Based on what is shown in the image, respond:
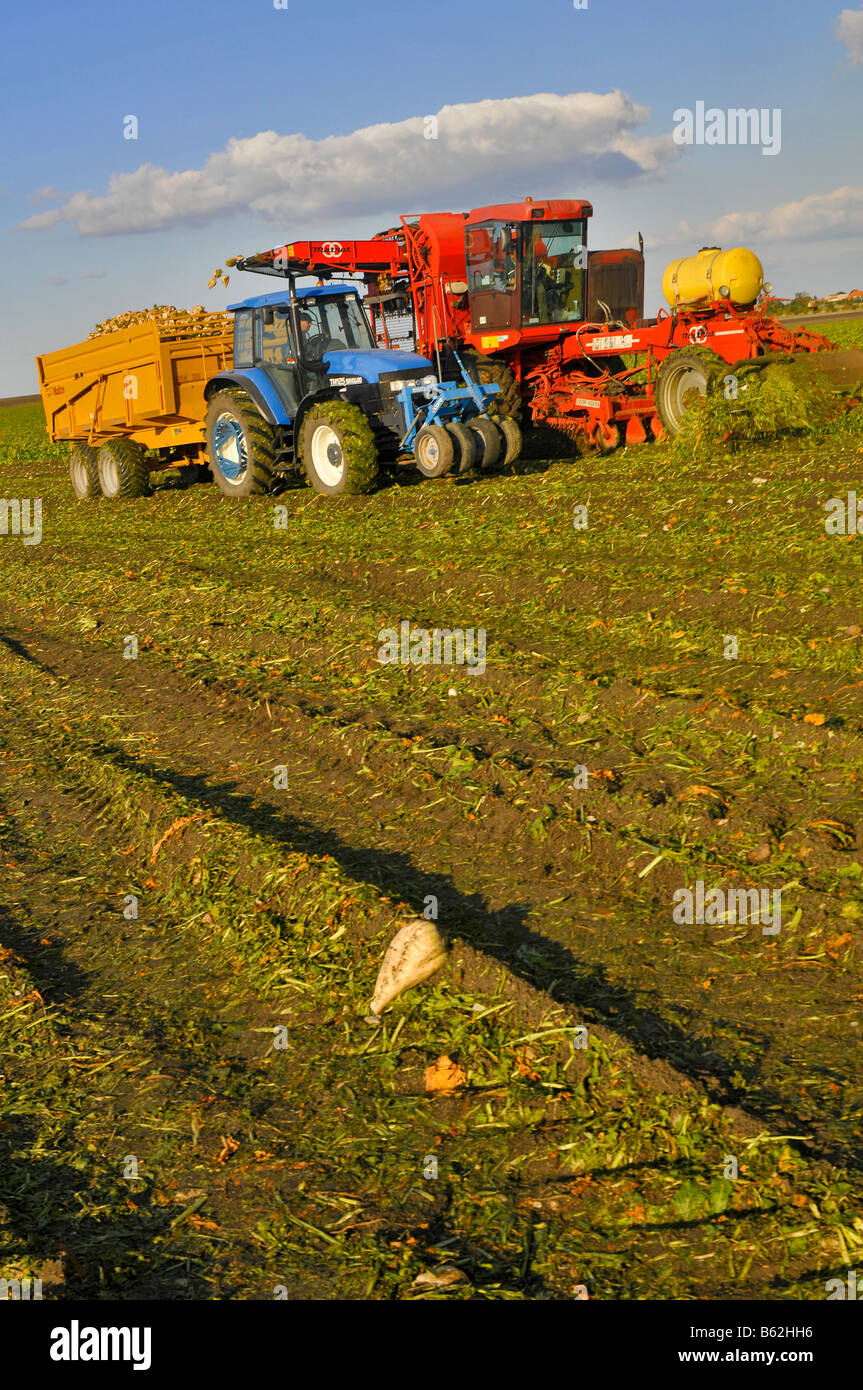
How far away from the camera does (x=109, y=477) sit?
18.2 m

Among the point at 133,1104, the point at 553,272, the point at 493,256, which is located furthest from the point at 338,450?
the point at 133,1104

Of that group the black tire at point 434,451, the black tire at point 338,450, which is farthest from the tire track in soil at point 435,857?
the black tire at point 434,451

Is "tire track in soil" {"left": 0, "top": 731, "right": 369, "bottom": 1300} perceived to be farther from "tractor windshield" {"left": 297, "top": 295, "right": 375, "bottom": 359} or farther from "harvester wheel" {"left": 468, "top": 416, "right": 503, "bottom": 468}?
"tractor windshield" {"left": 297, "top": 295, "right": 375, "bottom": 359}

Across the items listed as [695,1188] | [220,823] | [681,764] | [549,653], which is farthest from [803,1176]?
[549,653]

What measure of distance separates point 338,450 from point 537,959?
10.8 meters

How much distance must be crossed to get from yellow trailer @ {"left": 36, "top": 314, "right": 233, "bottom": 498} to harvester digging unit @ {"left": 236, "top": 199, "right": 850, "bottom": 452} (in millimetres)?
1964

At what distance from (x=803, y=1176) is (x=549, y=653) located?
4934mm

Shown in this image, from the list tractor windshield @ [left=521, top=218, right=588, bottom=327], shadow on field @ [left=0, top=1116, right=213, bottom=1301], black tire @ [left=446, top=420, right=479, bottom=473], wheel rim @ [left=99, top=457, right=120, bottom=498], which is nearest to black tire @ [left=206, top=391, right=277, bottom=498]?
wheel rim @ [left=99, top=457, right=120, bottom=498]

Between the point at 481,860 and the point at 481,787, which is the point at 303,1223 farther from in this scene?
the point at 481,787

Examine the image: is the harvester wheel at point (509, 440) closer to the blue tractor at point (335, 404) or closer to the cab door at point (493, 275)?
the blue tractor at point (335, 404)

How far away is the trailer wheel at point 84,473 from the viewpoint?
19.0 m

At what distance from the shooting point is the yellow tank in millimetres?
14531

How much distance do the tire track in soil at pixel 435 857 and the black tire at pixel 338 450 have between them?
5.67 m
